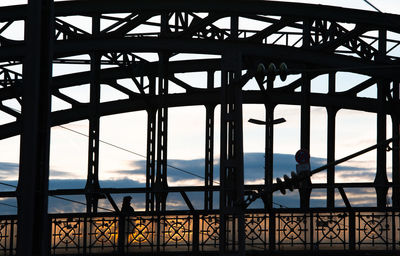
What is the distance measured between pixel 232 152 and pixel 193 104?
712 inches

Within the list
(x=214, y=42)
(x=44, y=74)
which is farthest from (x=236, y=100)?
(x=214, y=42)

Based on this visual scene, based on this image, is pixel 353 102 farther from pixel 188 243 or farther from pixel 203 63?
pixel 188 243

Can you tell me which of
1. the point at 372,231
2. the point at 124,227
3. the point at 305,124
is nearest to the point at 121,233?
the point at 124,227

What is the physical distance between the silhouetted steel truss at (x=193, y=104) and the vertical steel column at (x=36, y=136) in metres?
0.02

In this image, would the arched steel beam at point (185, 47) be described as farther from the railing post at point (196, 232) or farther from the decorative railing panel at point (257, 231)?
the railing post at point (196, 232)

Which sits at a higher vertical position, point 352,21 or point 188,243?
point 352,21

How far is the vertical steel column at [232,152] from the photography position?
18.9 metres

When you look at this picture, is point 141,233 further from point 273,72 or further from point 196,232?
point 273,72

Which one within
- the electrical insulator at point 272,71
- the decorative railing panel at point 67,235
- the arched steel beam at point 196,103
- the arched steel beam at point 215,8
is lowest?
the decorative railing panel at point 67,235

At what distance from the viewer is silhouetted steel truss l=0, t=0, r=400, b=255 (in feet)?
52.5

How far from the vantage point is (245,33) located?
35.3m

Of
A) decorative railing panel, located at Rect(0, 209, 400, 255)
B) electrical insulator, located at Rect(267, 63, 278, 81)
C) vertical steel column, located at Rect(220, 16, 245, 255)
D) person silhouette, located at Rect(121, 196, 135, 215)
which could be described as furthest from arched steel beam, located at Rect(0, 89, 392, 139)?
electrical insulator, located at Rect(267, 63, 278, 81)

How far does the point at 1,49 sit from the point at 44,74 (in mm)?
13054

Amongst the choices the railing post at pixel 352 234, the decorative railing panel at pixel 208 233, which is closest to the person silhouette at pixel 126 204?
the decorative railing panel at pixel 208 233
